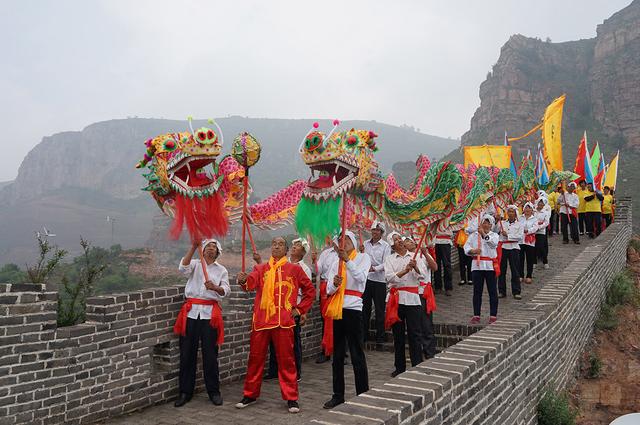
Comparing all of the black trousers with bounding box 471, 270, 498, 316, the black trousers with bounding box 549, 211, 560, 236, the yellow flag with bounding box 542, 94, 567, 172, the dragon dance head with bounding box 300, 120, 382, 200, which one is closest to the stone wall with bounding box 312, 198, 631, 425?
the black trousers with bounding box 471, 270, 498, 316

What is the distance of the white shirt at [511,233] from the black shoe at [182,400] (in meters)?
6.03

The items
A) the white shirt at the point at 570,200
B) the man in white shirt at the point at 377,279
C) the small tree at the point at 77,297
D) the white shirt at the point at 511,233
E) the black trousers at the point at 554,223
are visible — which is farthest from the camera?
the black trousers at the point at 554,223

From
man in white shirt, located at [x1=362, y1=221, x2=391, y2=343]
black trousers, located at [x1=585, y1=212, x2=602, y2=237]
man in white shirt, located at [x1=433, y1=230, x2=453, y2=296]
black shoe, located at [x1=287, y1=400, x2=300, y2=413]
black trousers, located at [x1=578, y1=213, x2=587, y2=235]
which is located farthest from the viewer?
black trousers, located at [x1=578, y1=213, x2=587, y2=235]

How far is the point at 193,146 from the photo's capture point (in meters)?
4.98

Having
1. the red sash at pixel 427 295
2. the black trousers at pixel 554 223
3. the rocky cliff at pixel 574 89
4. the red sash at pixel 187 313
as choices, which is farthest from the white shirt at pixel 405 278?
the rocky cliff at pixel 574 89

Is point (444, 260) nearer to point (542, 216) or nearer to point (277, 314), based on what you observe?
point (542, 216)

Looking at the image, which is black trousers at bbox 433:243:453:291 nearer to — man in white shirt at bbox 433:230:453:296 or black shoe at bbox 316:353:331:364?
man in white shirt at bbox 433:230:453:296

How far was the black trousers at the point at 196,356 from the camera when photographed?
523 centimetres

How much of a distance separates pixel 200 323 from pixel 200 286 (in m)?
0.36

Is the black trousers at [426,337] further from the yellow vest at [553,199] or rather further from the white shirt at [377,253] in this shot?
the yellow vest at [553,199]

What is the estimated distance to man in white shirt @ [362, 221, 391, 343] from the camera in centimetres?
730

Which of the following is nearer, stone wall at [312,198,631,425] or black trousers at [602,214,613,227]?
stone wall at [312,198,631,425]

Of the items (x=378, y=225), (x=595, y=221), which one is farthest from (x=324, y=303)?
(x=595, y=221)

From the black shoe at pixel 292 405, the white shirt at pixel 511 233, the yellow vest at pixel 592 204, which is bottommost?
the black shoe at pixel 292 405
